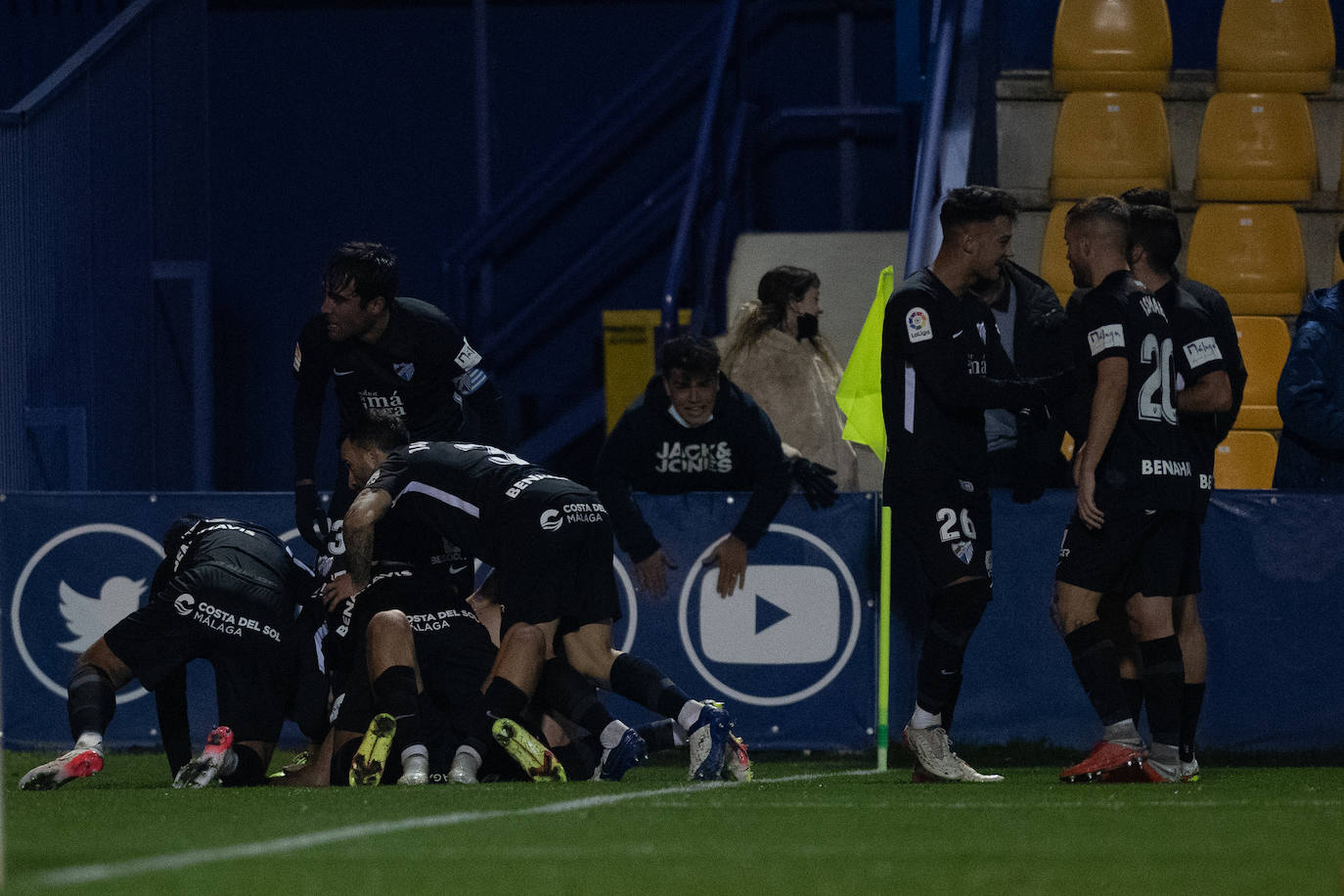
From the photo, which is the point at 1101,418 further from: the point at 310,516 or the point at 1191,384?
the point at 310,516

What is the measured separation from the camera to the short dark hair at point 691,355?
7.43 meters

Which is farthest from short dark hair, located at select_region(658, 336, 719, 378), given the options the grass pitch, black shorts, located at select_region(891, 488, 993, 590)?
the grass pitch

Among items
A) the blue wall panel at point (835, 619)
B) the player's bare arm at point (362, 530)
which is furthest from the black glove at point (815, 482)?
the player's bare arm at point (362, 530)

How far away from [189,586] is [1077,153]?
5.87m

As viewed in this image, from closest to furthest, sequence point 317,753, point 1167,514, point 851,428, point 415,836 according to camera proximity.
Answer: point 415,836, point 1167,514, point 317,753, point 851,428

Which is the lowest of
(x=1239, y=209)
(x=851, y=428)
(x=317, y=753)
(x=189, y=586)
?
(x=317, y=753)

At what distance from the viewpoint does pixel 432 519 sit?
649cm

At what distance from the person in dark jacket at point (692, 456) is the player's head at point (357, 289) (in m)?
1.06

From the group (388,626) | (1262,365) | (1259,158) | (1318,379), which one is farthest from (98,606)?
(1259,158)

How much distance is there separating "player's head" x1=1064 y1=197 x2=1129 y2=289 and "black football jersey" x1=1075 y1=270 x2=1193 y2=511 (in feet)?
0.18

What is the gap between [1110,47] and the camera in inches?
427

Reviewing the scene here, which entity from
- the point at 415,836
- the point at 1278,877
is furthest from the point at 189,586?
the point at 1278,877

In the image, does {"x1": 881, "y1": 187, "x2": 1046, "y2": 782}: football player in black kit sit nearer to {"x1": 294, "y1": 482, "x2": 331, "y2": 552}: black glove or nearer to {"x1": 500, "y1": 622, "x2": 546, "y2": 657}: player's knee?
{"x1": 500, "y1": 622, "x2": 546, "y2": 657}: player's knee

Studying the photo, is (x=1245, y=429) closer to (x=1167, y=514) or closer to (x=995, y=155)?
(x=995, y=155)
